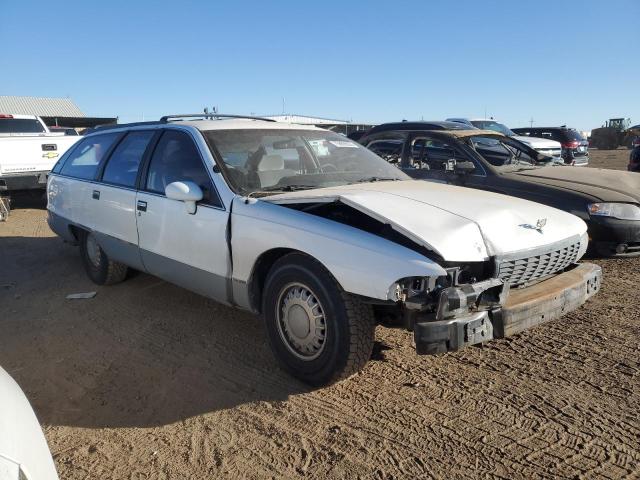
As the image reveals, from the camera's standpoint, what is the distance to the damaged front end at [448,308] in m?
2.58

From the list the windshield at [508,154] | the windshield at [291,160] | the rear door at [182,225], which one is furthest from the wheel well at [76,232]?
the windshield at [508,154]

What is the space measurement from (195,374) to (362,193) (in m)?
1.64

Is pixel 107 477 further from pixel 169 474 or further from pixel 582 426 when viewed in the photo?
pixel 582 426

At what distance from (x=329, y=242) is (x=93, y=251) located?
355 centimetres

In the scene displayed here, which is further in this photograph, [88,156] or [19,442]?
[88,156]

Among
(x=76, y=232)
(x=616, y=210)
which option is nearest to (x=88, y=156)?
(x=76, y=232)

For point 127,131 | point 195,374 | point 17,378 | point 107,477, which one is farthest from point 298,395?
point 127,131

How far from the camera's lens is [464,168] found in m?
5.98

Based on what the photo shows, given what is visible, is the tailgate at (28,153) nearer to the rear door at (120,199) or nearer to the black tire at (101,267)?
the black tire at (101,267)

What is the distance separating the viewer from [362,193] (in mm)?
3275

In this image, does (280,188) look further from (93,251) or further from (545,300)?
→ (93,251)

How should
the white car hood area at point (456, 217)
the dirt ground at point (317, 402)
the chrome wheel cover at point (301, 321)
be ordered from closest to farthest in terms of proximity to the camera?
the dirt ground at point (317, 402) < the white car hood area at point (456, 217) < the chrome wheel cover at point (301, 321)

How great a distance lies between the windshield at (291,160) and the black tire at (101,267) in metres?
2.02

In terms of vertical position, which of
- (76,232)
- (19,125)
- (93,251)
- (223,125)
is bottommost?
(93,251)
